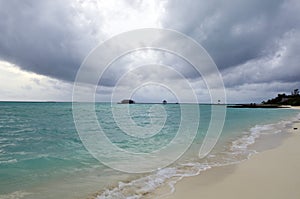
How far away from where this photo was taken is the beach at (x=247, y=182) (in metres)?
5.36

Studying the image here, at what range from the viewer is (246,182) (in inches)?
246

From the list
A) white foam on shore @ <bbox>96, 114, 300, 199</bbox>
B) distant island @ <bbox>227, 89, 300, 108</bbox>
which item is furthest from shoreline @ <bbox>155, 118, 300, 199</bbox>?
distant island @ <bbox>227, 89, 300, 108</bbox>

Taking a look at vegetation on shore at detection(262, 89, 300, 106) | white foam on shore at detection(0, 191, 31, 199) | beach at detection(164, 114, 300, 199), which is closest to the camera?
beach at detection(164, 114, 300, 199)

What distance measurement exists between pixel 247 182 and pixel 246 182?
0.03 meters

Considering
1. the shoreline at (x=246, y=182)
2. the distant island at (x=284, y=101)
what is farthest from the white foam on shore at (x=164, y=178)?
the distant island at (x=284, y=101)

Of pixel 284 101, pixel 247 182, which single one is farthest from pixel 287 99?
pixel 247 182

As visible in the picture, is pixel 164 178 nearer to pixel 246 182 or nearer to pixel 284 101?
pixel 246 182

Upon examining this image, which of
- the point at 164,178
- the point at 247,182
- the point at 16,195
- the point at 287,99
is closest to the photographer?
the point at 16,195

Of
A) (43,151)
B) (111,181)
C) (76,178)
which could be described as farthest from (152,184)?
(43,151)

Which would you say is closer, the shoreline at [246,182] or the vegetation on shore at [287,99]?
the shoreline at [246,182]

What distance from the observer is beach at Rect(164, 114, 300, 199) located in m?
5.36

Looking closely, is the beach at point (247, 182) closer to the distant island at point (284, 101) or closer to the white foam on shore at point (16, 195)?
the white foam on shore at point (16, 195)

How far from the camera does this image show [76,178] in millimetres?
7270

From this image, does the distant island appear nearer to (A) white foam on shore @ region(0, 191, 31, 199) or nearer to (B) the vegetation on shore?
(B) the vegetation on shore
